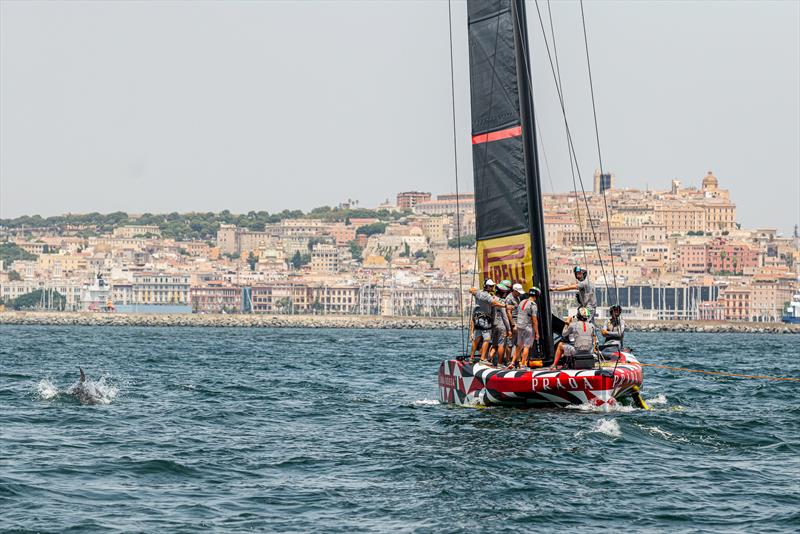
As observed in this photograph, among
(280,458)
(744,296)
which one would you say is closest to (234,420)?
(280,458)

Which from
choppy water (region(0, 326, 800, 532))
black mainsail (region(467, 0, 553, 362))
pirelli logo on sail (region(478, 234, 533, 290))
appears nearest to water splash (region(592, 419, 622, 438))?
choppy water (region(0, 326, 800, 532))

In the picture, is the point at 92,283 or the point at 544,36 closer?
the point at 544,36

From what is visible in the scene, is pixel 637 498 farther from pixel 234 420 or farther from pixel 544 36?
pixel 544 36

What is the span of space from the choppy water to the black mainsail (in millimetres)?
2382

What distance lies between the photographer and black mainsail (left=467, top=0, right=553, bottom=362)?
19219mm

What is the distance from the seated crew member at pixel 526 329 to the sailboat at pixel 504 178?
34 centimetres

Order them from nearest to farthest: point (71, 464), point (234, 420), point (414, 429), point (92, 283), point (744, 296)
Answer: point (71, 464) → point (414, 429) → point (234, 420) → point (744, 296) → point (92, 283)

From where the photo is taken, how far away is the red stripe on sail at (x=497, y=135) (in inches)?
762

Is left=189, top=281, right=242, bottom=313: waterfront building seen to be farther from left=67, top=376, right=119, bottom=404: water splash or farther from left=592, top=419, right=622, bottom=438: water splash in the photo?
left=592, top=419, right=622, bottom=438: water splash

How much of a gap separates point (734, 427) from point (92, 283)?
17555 cm

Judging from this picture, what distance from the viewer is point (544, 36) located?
20.6 metres

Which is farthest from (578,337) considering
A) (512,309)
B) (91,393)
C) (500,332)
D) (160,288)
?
(160,288)

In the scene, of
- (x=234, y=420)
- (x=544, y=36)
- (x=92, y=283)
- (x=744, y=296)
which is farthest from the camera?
(x=92, y=283)

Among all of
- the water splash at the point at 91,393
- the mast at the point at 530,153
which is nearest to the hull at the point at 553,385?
the mast at the point at 530,153
